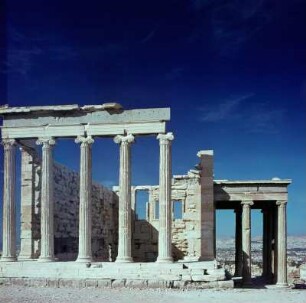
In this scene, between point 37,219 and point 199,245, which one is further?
point 199,245

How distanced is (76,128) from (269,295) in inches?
420

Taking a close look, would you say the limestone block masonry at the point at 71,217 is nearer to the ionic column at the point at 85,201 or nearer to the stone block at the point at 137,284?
the ionic column at the point at 85,201

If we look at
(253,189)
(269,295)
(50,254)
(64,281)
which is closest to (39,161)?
(50,254)

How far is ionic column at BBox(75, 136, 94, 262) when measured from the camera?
26.3m

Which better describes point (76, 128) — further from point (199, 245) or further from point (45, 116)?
point (199, 245)

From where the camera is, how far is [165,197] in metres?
26.0

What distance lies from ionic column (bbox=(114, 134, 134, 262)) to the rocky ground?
3.59 metres

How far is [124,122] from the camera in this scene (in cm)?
2669

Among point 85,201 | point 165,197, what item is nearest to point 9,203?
point 85,201

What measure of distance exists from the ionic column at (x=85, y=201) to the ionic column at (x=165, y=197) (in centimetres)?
299

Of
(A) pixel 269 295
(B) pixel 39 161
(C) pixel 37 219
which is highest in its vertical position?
(B) pixel 39 161

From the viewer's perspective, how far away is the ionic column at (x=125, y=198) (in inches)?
1030

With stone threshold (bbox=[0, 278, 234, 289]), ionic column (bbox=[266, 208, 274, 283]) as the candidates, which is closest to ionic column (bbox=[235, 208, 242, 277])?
ionic column (bbox=[266, 208, 274, 283])

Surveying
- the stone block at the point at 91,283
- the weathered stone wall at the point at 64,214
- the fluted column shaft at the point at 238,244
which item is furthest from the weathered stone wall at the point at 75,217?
the fluted column shaft at the point at 238,244
